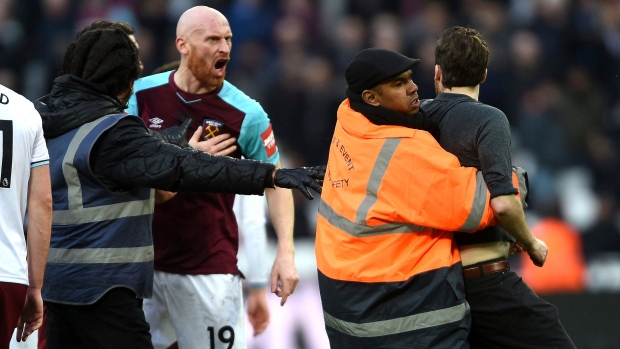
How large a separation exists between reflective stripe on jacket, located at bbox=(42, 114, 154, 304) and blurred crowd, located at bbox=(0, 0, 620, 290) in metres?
5.85

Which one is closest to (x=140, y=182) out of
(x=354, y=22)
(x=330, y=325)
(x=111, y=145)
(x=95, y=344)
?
(x=111, y=145)

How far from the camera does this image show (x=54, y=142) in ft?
15.8

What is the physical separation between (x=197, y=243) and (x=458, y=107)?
1902 mm

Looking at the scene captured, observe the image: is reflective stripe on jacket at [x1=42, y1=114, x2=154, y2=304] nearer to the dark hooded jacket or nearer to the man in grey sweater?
the dark hooded jacket

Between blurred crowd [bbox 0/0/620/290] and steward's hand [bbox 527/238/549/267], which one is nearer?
steward's hand [bbox 527/238/549/267]

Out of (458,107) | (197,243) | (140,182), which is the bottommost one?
(197,243)

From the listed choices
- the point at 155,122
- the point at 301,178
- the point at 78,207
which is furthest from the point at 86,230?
the point at 155,122

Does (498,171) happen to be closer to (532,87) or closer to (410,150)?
(410,150)

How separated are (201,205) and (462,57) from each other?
1874 mm

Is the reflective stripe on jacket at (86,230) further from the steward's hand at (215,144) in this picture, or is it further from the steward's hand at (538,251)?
the steward's hand at (538,251)

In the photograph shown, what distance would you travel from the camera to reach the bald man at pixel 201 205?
5828 millimetres

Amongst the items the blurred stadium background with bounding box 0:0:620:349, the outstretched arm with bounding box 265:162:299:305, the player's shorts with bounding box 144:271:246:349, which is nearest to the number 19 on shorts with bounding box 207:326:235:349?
the player's shorts with bounding box 144:271:246:349

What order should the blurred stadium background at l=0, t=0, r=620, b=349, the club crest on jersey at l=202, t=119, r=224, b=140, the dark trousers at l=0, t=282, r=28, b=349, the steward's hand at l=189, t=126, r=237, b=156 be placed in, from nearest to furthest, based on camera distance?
the dark trousers at l=0, t=282, r=28, b=349 < the steward's hand at l=189, t=126, r=237, b=156 < the club crest on jersey at l=202, t=119, r=224, b=140 < the blurred stadium background at l=0, t=0, r=620, b=349

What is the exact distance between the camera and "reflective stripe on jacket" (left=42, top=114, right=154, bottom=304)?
472cm
